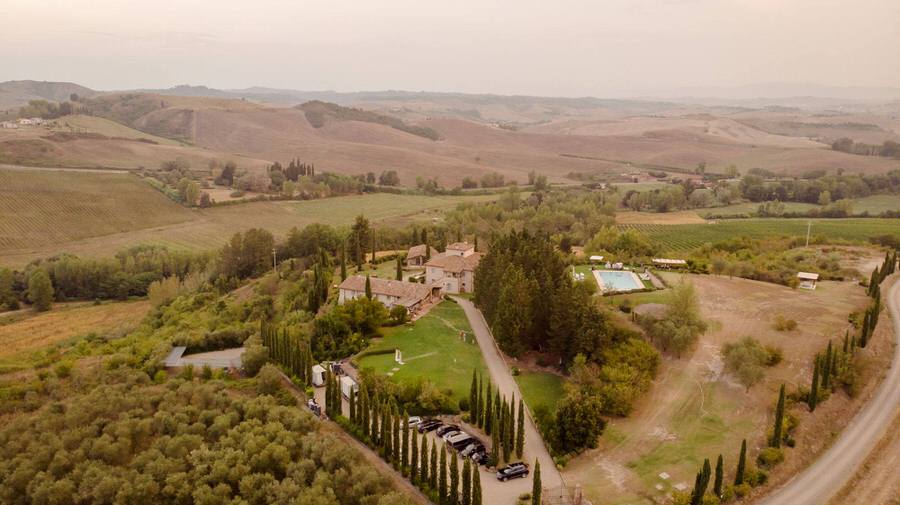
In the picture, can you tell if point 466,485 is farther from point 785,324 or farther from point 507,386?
point 785,324

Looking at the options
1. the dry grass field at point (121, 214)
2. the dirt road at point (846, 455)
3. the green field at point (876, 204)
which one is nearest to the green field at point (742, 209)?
the green field at point (876, 204)

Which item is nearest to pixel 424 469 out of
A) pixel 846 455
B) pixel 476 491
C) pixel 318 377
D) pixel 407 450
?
pixel 407 450

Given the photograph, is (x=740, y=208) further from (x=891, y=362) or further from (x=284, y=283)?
(x=284, y=283)

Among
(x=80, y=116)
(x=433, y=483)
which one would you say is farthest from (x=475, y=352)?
(x=80, y=116)

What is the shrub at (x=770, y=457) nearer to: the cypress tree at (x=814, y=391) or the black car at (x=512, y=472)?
the cypress tree at (x=814, y=391)

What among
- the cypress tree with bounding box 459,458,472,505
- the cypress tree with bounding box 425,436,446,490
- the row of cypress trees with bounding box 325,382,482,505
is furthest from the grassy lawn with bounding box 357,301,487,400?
the cypress tree with bounding box 459,458,472,505

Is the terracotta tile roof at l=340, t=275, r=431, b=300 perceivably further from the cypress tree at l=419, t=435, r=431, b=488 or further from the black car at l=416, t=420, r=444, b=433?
the cypress tree at l=419, t=435, r=431, b=488
